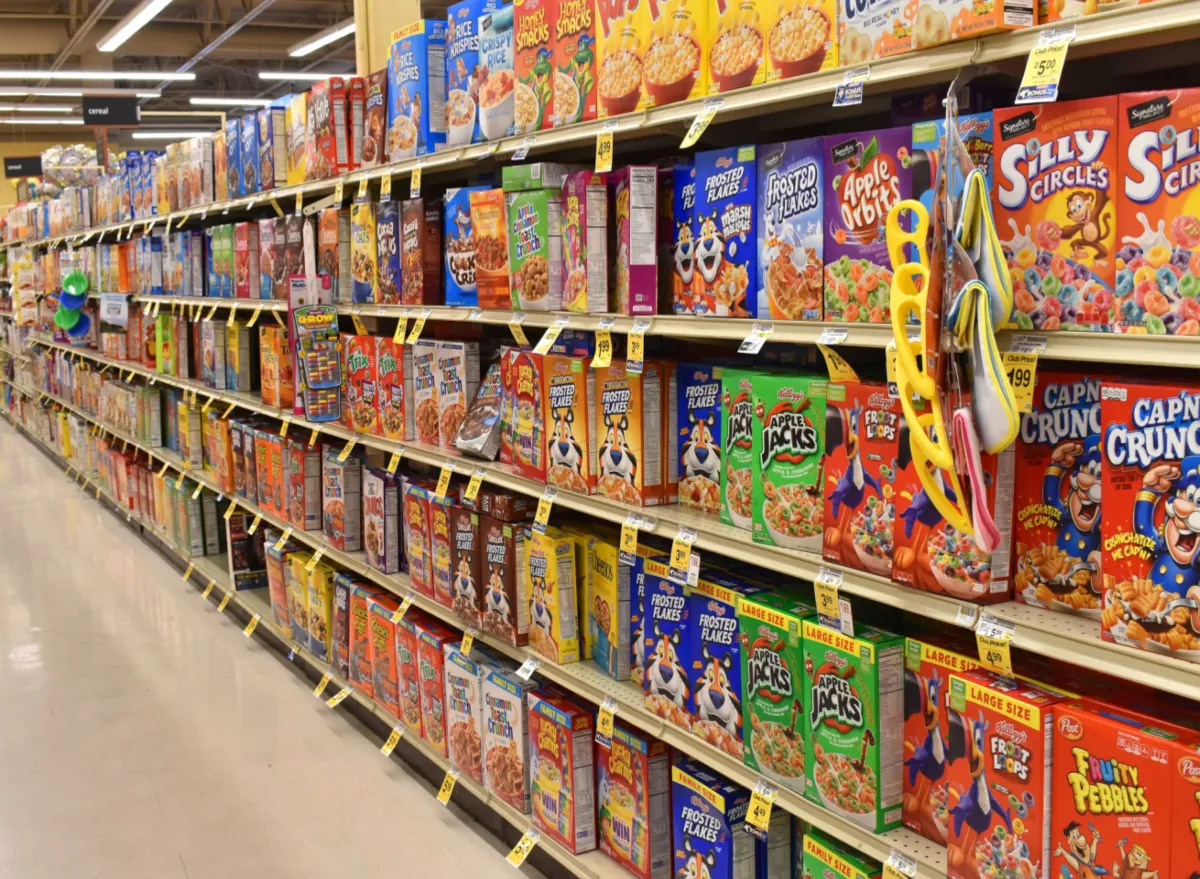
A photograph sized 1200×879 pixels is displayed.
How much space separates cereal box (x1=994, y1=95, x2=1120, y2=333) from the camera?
161cm

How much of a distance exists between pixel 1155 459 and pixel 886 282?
0.59 m

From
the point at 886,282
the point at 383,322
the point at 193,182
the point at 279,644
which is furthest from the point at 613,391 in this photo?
the point at 193,182

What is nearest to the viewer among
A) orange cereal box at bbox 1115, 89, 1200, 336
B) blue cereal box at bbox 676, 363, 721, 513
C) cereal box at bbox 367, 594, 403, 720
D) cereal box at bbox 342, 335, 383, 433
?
orange cereal box at bbox 1115, 89, 1200, 336

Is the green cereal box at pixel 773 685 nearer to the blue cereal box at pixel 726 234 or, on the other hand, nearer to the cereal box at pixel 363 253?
the blue cereal box at pixel 726 234

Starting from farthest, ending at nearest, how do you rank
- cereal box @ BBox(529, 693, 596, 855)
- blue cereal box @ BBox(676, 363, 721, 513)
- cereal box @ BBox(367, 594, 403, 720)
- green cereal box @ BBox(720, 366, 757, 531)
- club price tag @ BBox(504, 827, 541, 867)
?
cereal box @ BBox(367, 594, 403, 720), club price tag @ BBox(504, 827, 541, 867), cereal box @ BBox(529, 693, 596, 855), blue cereal box @ BBox(676, 363, 721, 513), green cereal box @ BBox(720, 366, 757, 531)

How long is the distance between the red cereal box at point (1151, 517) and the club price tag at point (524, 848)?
6.42ft

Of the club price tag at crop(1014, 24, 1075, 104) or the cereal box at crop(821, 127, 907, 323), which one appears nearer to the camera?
the club price tag at crop(1014, 24, 1075, 104)

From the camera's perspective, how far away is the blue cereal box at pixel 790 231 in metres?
2.12

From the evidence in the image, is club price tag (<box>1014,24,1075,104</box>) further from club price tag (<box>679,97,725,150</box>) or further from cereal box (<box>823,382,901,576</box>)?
club price tag (<box>679,97,725,150</box>)

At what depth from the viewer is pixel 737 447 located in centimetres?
241

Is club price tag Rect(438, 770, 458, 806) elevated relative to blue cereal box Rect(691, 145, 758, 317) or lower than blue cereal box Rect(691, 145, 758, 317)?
lower

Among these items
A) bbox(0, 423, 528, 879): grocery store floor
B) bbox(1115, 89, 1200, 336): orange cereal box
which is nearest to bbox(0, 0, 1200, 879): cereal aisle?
bbox(1115, 89, 1200, 336): orange cereal box

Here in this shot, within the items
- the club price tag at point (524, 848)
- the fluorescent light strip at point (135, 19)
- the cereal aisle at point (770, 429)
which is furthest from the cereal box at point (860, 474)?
the fluorescent light strip at point (135, 19)

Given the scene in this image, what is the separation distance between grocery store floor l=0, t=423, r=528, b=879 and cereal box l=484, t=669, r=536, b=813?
0.76 ft
